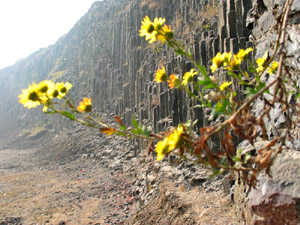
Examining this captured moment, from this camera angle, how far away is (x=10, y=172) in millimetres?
18891

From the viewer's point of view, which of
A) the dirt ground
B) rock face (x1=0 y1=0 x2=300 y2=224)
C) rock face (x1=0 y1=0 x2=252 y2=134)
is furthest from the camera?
the dirt ground

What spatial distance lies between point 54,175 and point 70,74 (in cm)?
1532

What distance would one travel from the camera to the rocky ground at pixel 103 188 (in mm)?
6277

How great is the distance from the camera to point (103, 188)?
12.3 metres

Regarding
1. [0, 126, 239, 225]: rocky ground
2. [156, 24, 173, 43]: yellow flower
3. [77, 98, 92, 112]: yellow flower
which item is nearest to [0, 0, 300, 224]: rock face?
[0, 126, 239, 225]: rocky ground

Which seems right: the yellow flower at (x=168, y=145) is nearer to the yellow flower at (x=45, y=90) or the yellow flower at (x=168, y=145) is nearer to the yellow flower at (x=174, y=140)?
the yellow flower at (x=174, y=140)

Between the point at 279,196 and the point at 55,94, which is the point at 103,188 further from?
the point at 55,94

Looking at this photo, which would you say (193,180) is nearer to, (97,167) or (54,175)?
(97,167)

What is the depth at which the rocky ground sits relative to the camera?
6277mm

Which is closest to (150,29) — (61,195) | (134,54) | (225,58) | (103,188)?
(225,58)

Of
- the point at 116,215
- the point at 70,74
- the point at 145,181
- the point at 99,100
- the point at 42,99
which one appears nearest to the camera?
the point at 42,99

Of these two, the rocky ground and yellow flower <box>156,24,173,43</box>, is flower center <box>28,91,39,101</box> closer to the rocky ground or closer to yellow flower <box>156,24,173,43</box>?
yellow flower <box>156,24,173,43</box>

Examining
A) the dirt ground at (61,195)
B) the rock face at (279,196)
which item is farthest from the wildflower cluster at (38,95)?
the dirt ground at (61,195)

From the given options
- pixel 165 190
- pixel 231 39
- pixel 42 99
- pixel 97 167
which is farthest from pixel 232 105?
pixel 97 167
